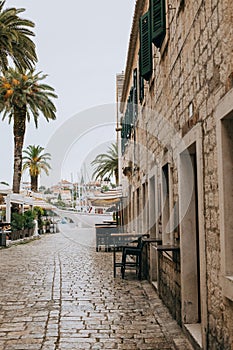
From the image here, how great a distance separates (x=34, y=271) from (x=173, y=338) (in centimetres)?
748

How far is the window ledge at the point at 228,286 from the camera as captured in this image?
3872mm

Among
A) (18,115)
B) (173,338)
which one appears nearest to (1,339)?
(173,338)

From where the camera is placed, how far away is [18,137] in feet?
92.2

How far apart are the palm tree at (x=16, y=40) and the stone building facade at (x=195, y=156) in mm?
10041

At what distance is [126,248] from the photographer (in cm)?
1145

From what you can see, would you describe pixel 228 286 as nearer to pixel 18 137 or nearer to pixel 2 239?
pixel 2 239

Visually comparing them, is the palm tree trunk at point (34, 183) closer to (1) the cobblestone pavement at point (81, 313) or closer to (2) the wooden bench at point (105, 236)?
(2) the wooden bench at point (105, 236)

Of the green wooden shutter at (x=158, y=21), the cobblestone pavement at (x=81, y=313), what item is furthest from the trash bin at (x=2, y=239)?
the green wooden shutter at (x=158, y=21)

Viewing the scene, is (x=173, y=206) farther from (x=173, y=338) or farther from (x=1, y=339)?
(x=1, y=339)

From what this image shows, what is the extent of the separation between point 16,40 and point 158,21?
11.8 meters

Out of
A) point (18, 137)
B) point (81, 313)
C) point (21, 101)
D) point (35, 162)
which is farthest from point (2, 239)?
point (35, 162)

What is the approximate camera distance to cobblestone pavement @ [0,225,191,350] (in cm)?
589

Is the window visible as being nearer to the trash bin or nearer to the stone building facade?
the stone building facade

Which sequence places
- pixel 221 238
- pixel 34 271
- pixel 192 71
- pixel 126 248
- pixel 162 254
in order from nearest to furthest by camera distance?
pixel 221 238
pixel 192 71
pixel 162 254
pixel 126 248
pixel 34 271
